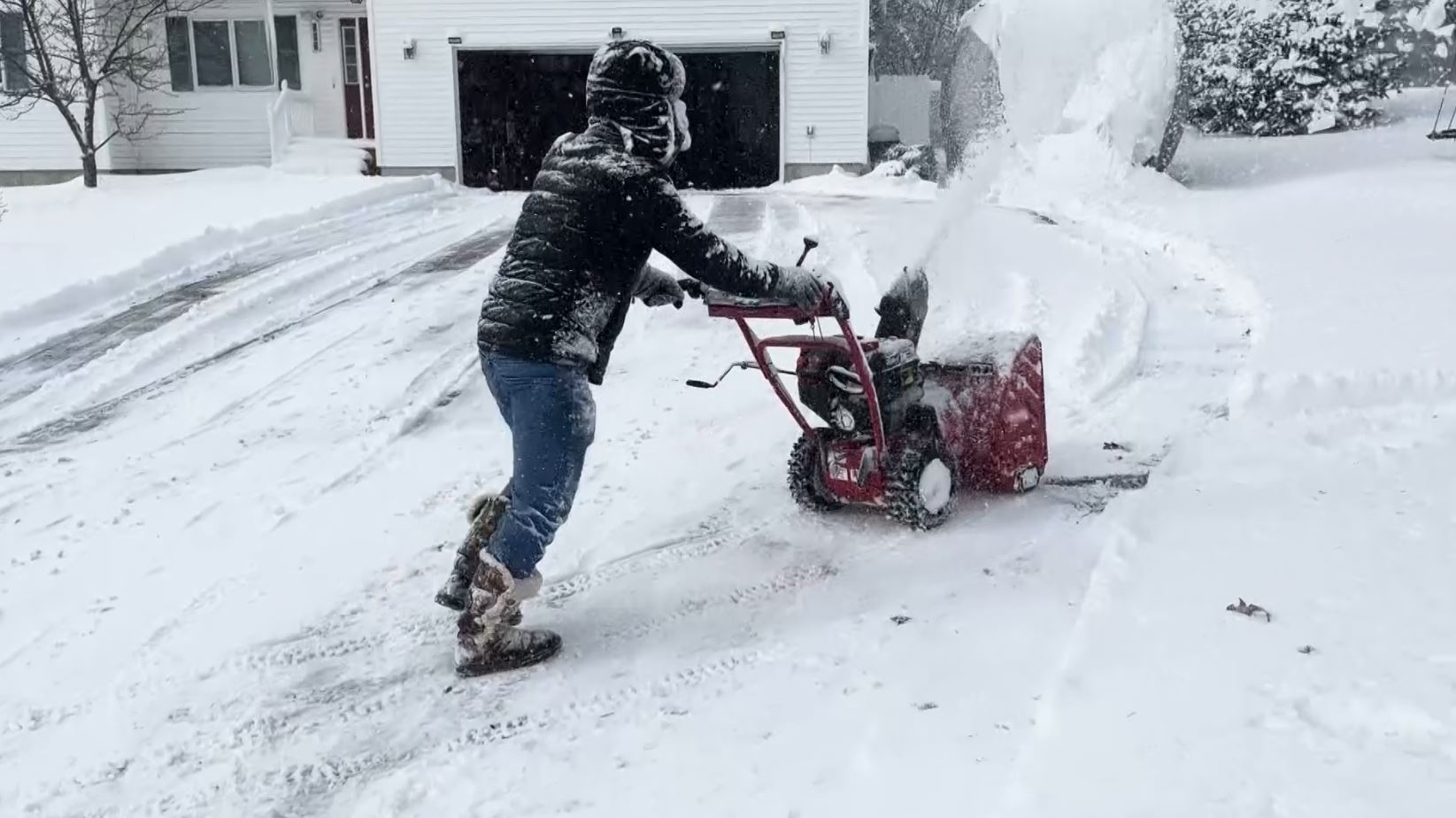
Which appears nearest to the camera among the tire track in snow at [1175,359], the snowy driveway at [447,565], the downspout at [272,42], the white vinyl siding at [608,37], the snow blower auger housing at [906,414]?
the snowy driveway at [447,565]

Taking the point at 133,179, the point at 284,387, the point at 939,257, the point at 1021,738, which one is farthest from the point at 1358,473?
the point at 133,179

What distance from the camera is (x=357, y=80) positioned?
22.6 metres

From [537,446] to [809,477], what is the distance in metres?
1.51

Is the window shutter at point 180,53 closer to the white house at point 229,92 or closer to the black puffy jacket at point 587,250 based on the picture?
the white house at point 229,92

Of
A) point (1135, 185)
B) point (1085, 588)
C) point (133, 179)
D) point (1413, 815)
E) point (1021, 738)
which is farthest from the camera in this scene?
point (133, 179)

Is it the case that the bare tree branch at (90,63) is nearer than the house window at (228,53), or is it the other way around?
the bare tree branch at (90,63)

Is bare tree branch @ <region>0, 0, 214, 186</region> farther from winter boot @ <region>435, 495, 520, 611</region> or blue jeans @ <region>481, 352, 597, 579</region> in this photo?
blue jeans @ <region>481, 352, 597, 579</region>

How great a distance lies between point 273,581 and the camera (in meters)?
4.41

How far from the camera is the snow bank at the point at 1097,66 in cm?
1502

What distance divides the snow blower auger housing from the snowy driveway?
17 centimetres

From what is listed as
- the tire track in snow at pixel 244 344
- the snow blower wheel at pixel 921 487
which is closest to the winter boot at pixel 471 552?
the snow blower wheel at pixel 921 487

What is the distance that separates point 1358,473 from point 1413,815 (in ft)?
8.55

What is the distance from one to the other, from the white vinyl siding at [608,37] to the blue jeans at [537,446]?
57.6ft

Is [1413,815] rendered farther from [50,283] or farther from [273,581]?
[50,283]
